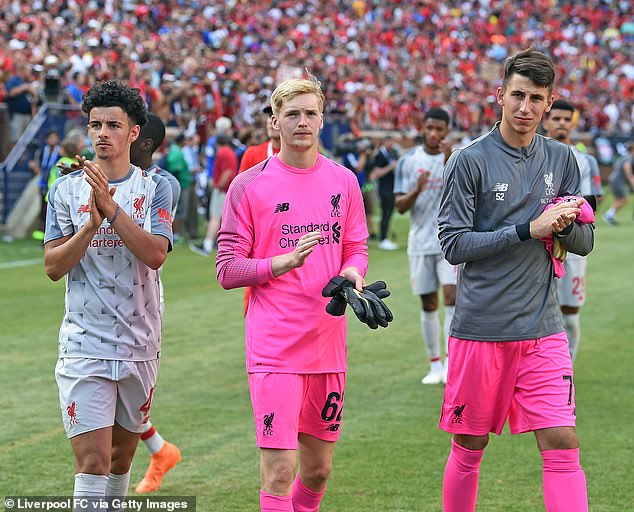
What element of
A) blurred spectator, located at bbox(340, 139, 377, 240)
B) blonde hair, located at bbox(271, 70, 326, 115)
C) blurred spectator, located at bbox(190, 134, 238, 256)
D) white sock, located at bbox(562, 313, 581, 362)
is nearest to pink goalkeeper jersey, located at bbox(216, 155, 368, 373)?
blonde hair, located at bbox(271, 70, 326, 115)

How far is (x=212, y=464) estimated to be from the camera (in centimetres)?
776

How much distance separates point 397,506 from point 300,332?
2.04 metres

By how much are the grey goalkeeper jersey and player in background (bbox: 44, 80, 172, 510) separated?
1.33 metres

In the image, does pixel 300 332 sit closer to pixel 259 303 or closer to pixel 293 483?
pixel 259 303

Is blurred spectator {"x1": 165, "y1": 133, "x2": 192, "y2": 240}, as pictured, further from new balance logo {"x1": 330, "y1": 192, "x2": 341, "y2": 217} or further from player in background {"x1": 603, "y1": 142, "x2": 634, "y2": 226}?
new balance logo {"x1": 330, "y1": 192, "x2": 341, "y2": 217}

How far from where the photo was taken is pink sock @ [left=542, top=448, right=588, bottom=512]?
5.25m

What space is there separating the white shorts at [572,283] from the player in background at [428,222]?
907mm

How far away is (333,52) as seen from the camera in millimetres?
41688

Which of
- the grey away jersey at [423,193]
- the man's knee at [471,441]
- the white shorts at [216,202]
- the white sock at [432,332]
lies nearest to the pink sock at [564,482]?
the man's knee at [471,441]

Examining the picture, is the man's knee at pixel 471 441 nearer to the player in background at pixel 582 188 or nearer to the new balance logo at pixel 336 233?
the new balance logo at pixel 336 233

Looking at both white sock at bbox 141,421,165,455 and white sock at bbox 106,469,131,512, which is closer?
white sock at bbox 106,469,131,512

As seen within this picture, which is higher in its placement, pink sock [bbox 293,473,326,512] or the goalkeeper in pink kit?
the goalkeeper in pink kit

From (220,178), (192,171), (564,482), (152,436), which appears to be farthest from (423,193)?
(192,171)

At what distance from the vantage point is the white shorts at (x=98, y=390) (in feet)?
17.3
